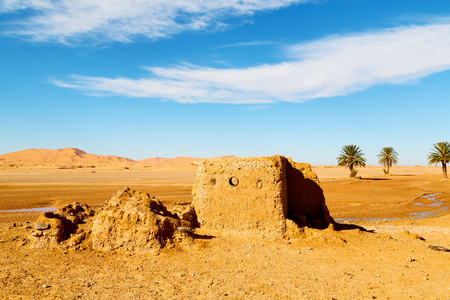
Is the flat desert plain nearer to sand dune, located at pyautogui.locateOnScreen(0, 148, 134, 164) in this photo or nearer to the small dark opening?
the small dark opening

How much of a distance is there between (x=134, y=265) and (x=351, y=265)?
18.2 feet

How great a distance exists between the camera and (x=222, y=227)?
34.8 ft

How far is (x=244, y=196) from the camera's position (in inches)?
408

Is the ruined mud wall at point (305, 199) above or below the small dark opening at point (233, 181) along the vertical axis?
below

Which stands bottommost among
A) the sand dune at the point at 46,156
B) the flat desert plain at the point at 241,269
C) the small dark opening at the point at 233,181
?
the flat desert plain at the point at 241,269

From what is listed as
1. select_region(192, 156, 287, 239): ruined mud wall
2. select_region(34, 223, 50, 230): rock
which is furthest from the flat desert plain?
select_region(34, 223, 50, 230): rock

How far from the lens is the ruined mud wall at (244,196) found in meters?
10.1

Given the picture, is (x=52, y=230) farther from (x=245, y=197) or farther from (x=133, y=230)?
(x=245, y=197)

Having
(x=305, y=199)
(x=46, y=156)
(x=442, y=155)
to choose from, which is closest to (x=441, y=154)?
(x=442, y=155)

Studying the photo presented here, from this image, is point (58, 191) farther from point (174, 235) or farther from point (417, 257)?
point (417, 257)

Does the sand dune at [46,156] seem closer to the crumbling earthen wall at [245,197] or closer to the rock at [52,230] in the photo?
the rock at [52,230]

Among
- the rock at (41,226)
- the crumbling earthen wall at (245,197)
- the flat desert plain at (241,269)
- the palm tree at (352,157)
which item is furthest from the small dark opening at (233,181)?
the palm tree at (352,157)

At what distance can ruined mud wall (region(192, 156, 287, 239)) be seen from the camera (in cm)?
1007

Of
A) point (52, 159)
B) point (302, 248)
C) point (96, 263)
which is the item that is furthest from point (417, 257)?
point (52, 159)
